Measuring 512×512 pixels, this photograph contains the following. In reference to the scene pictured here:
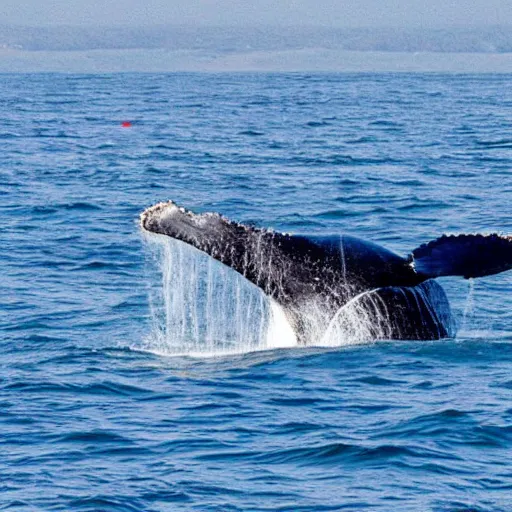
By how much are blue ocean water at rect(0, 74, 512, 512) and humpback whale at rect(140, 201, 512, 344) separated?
724mm

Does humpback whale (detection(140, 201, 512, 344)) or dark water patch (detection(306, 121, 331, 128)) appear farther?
dark water patch (detection(306, 121, 331, 128))

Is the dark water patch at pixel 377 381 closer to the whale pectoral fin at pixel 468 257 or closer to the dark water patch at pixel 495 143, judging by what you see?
the whale pectoral fin at pixel 468 257

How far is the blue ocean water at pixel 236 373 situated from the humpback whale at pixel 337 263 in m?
0.72

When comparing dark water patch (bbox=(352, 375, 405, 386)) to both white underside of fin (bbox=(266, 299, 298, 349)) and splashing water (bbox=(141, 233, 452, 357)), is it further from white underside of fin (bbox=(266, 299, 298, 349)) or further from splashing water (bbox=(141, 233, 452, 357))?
white underside of fin (bbox=(266, 299, 298, 349))

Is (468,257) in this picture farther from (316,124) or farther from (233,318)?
(316,124)

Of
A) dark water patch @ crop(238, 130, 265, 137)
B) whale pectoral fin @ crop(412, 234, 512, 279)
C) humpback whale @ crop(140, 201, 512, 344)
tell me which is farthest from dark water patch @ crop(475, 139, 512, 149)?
whale pectoral fin @ crop(412, 234, 512, 279)

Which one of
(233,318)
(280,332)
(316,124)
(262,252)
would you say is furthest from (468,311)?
(316,124)

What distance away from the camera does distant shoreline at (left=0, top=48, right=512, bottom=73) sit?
10325cm

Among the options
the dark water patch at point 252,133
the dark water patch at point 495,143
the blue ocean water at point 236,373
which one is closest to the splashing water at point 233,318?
the blue ocean water at point 236,373

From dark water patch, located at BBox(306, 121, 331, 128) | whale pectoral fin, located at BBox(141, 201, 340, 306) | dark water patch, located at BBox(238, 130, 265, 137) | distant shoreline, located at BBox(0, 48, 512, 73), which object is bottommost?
dark water patch, located at BBox(238, 130, 265, 137)

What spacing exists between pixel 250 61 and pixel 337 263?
357 feet

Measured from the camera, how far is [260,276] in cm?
1051

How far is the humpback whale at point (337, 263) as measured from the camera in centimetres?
988

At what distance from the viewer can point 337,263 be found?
10438 millimetres
